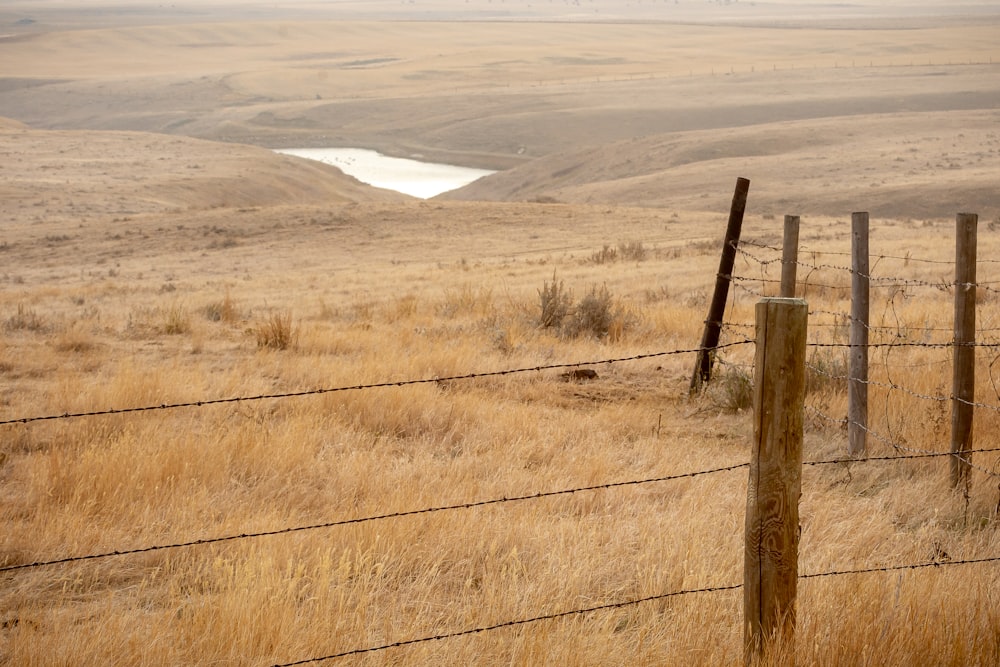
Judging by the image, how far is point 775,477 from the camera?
10.3ft

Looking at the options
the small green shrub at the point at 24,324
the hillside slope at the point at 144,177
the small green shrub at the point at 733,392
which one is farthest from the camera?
the hillside slope at the point at 144,177

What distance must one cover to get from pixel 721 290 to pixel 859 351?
1880mm

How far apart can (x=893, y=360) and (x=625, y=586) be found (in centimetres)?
558

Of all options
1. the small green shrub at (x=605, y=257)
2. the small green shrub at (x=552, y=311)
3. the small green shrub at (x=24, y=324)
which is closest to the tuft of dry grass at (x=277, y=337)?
the small green shrub at (x=552, y=311)

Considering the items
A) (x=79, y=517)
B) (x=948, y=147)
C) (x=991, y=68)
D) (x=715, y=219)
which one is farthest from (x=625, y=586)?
(x=991, y=68)

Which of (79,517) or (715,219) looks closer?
(79,517)

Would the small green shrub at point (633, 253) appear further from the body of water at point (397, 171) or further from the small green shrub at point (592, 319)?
the body of water at point (397, 171)

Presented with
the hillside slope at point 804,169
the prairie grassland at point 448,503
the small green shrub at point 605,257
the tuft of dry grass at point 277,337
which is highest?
the hillside slope at point 804,169

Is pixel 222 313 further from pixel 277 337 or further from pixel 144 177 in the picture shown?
pixel 144 177

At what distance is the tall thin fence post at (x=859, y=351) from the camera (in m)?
6.22

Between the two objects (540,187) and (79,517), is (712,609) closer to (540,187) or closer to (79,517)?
(79,517)

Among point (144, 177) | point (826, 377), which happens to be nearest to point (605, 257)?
point (826, 377)

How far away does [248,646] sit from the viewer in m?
3.53

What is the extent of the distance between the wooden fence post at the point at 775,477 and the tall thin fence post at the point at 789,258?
4.24m
